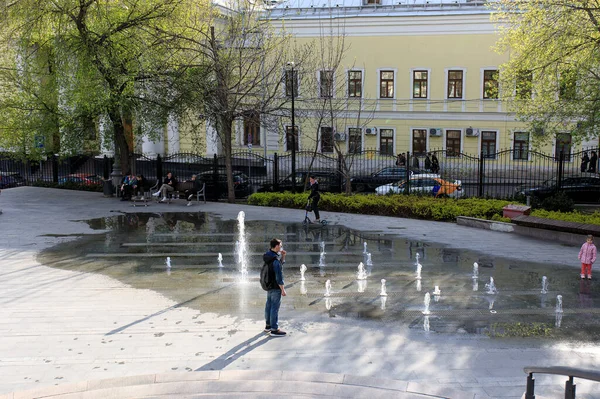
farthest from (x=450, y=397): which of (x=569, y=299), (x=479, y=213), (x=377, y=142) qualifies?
(x=377, y=142)

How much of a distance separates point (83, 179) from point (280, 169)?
34.0 ft

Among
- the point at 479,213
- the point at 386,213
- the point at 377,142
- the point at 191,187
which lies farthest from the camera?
the point at 377,142

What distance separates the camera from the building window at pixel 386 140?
37.9 m

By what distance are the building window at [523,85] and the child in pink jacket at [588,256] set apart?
33.1 ft

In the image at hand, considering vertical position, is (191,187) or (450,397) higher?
(191,187)

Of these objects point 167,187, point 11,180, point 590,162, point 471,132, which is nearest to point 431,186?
point 590,162

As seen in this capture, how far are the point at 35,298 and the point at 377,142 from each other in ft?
96.2

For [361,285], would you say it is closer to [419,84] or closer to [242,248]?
[242,248]

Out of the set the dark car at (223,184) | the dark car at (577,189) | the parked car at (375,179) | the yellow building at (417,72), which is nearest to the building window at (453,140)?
the yellow building at (417,72)

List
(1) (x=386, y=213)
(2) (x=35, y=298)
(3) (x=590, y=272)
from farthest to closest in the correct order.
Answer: (1) (x=386, y=213)
(3) (x=590, y=272)
(2) (x=35, y=298)

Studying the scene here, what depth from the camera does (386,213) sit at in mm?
21156

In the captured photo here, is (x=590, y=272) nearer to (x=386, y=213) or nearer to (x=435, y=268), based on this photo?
(x=435, y=268)

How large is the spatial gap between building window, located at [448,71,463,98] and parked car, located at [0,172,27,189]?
26.1 meters

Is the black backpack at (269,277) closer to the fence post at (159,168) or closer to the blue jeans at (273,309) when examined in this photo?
the blue jeans at (273,309)
